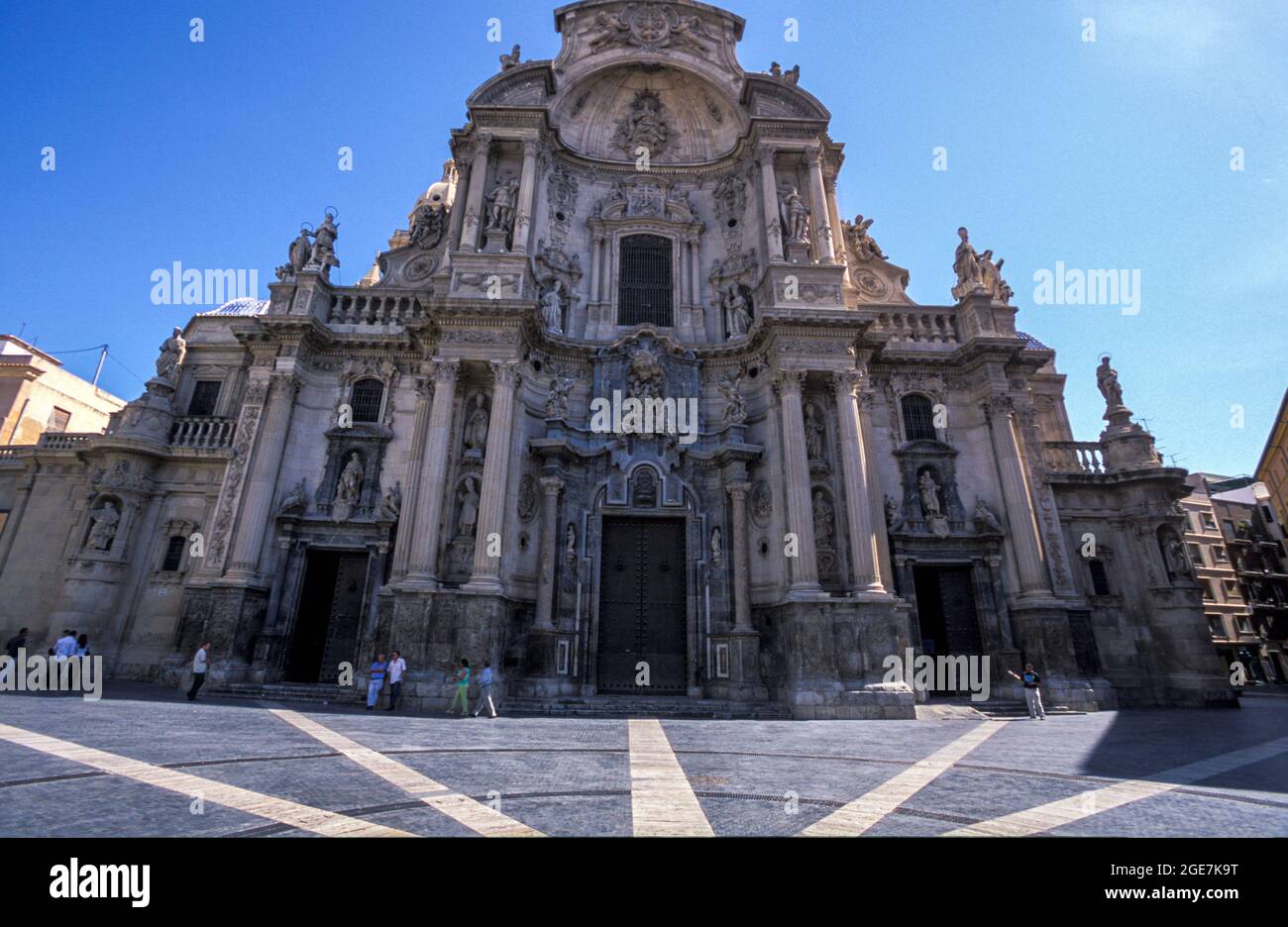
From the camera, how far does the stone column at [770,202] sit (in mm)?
20812

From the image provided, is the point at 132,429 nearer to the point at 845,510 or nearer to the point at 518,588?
the point at 518,588

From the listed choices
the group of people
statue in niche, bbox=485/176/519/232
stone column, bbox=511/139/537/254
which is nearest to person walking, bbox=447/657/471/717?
the group of people

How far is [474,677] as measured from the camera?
14.9 meters

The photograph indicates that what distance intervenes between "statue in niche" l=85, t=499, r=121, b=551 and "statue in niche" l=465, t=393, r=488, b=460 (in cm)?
1201

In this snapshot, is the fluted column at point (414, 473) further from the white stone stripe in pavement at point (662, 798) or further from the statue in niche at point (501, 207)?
the white stone stripe in pavement at point (662, 798)

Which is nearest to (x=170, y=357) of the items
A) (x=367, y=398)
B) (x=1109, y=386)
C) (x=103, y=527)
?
(x=103, y=527)

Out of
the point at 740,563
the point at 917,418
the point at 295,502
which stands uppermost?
the point at 917,418

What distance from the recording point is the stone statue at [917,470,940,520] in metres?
19.3

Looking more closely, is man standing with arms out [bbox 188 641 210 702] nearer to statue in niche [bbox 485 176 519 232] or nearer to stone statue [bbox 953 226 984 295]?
statue in niche [bbox 485 176 519 232]

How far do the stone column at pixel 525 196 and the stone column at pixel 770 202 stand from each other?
27.3ft

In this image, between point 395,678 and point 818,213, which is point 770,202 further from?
point 395,678

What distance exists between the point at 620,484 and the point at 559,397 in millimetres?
3499

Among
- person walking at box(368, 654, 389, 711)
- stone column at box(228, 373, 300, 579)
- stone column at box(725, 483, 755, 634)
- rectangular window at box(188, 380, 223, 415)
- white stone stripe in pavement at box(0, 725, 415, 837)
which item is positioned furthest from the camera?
rectangular window at box(188, 380, 223, 415)

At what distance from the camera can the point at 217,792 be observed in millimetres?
5152
